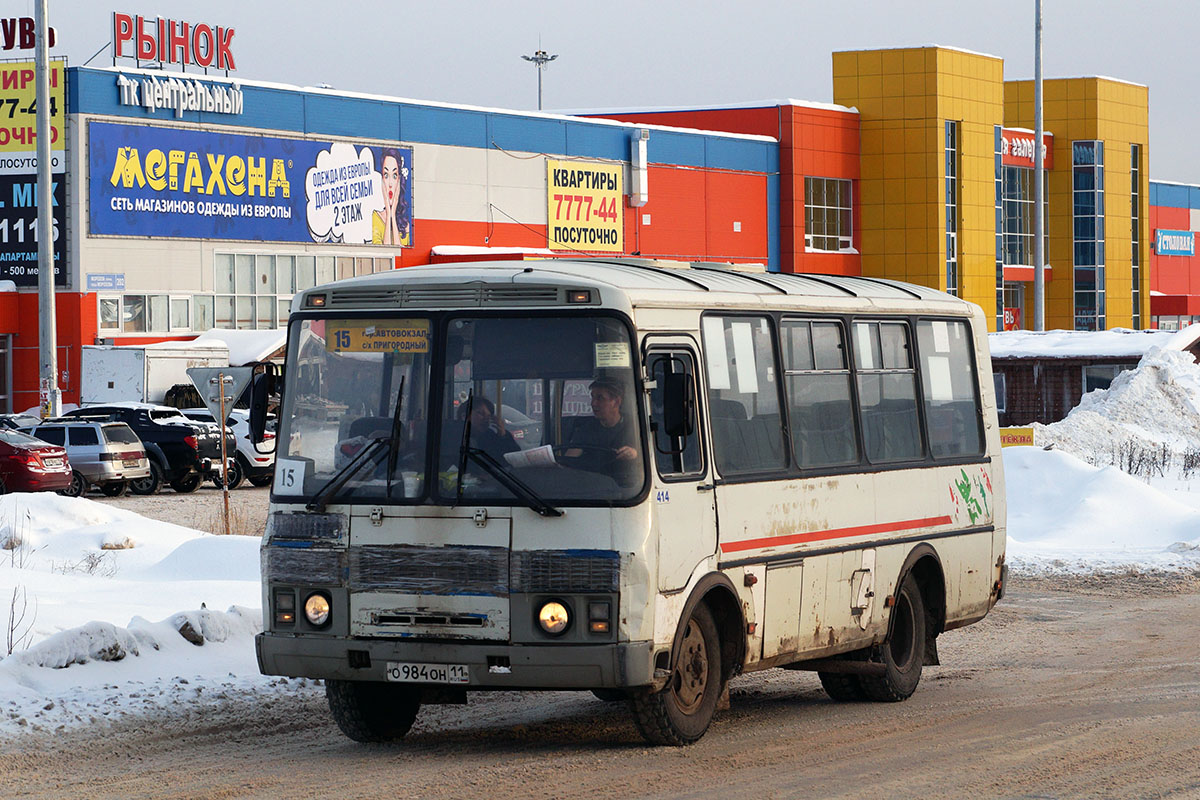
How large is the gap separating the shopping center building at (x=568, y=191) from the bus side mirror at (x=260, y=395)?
27651 millimetres

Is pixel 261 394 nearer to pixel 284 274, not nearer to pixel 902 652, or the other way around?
pixel 902 652

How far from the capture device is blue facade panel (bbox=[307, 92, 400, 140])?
5756 centimetres

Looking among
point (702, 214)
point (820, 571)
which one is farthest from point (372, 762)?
point (702, 214)

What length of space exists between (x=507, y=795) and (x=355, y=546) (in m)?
1.61

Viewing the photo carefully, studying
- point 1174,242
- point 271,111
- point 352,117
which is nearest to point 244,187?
point 271,111

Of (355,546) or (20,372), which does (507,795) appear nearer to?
(355,546)

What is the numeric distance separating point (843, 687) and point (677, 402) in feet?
11.9

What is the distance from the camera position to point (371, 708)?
10227mm

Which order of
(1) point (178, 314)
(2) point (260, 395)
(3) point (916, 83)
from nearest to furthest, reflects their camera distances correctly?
(2) point (260, 395) → (1) point (178, 314) → (3) point (916, 83)

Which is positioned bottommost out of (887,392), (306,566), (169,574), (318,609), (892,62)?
(169,574)

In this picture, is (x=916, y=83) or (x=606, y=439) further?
(x=916, y=83)

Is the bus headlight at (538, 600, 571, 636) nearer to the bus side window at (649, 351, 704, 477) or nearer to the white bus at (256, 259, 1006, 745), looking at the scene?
the white bus at (256, 259, 1006, 745)

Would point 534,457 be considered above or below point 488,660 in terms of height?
above

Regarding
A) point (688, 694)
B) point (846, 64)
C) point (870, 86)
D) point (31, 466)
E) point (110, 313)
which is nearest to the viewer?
point (688, 694)
